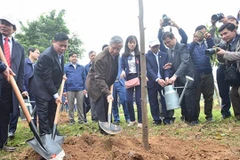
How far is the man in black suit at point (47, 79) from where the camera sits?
4273 mm

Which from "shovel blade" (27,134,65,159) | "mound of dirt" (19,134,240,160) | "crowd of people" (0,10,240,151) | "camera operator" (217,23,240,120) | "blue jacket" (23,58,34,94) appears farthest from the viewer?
"blue jacket" (23,58,34,94)

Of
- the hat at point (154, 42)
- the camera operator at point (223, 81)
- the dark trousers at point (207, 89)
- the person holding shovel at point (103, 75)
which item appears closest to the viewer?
the person holding shovel at point (103, 75)

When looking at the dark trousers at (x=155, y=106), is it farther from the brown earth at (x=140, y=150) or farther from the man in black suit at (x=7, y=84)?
the man in black suit at (x=7, y=84)

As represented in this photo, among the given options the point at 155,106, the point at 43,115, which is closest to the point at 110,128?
the point at 43,115

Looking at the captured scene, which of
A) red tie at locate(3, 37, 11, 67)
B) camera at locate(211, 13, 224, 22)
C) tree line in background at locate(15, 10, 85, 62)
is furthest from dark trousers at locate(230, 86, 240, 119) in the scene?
tree line in background at locate(15, 10, 85, 62)

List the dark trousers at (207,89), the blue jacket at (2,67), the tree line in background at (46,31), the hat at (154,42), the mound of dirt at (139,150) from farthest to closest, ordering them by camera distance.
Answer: the tree line in background at (46,31), the hat at (154,42), the dark trousers at (207,89), the blue jacket at (2,67), the mound of dirt at (139,150)

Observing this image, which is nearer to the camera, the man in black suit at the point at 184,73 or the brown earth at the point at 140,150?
the brown earth at the point at 140,150

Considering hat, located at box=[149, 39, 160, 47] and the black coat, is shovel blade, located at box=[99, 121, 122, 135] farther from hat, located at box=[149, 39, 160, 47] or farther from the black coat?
hat, located at box=[149, 39, 160, 47]

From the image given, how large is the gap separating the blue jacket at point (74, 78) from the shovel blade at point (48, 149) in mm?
3735

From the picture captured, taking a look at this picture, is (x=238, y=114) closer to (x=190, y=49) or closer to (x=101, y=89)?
(x=190, y=49)

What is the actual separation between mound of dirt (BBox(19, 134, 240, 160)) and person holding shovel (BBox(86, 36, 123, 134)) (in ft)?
3.80

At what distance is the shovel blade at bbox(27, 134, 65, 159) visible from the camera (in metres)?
3.01

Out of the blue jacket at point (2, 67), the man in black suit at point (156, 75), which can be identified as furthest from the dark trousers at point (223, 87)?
the blue jacket at point (2, 67)

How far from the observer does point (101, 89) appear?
4582mm
